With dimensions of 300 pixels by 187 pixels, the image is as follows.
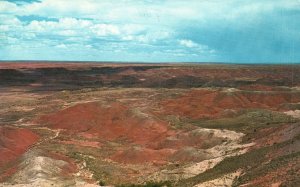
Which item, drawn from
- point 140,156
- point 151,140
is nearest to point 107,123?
point 151,140

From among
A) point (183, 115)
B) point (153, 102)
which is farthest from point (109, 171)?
point (153, 102)

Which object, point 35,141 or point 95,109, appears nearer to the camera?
point 35,141

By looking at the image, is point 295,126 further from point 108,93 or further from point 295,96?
point 108,93

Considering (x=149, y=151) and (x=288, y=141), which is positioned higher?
(x=288, y=141)

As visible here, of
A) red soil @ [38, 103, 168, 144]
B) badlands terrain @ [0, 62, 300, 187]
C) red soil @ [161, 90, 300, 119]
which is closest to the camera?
badlands terrain @ [0, 62, 300, 187]

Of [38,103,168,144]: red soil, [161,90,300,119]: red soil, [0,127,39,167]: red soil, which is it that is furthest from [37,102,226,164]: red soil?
[161,90,300,119]: red soil

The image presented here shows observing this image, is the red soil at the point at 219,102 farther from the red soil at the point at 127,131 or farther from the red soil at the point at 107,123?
the red soil at the point at 127,131

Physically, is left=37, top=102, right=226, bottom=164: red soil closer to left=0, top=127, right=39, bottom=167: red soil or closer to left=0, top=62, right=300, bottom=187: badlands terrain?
left=0, top=62, right=300, bottom=187: badlands terrain

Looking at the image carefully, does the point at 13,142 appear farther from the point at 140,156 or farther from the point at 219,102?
the point at 219,102
